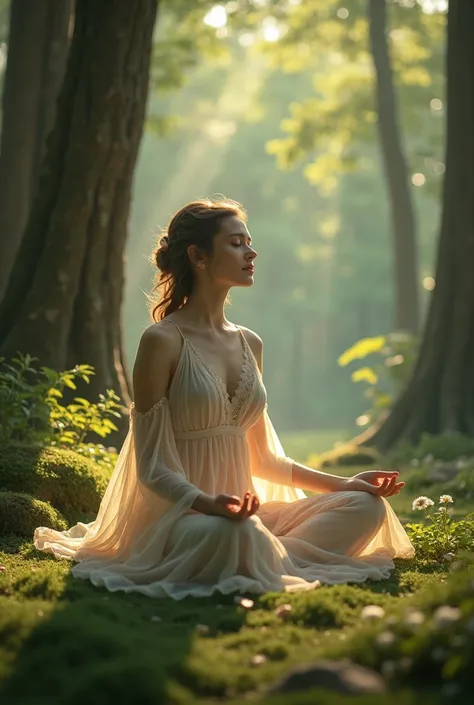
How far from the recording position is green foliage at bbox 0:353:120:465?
786 cm

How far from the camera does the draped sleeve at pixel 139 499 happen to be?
541 centimetres

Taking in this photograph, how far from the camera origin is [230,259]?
587 cm

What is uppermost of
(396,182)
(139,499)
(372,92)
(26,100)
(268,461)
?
(372,92)

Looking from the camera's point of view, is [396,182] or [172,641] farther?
[396,182]

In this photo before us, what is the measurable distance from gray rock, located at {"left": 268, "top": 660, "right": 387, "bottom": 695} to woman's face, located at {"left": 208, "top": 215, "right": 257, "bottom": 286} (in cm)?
272

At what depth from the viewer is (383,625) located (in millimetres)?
3826

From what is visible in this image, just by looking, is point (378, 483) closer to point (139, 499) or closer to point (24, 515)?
point (139, 499)

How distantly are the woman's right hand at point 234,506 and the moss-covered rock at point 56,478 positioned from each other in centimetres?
236

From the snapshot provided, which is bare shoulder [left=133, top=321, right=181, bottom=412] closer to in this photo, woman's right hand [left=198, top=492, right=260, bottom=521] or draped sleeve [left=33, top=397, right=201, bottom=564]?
draped sleeve [left=33, top=397, right=201, bottom=564]

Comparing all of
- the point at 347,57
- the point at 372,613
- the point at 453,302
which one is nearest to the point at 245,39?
the point at 347,57

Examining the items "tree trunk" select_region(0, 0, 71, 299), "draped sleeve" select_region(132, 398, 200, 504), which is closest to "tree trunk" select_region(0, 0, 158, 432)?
"tree trunk" select_region(0, 0, 71, 299)

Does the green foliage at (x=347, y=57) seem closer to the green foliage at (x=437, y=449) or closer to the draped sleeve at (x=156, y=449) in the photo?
the green foliage at (x=437, y=449)

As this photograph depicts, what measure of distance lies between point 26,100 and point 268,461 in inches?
274

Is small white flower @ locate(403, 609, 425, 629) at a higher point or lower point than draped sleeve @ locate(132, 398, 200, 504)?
lower
